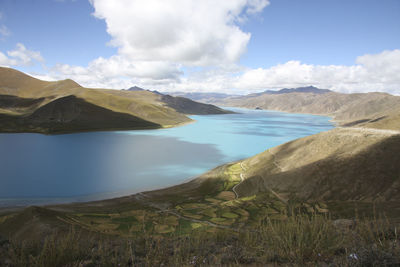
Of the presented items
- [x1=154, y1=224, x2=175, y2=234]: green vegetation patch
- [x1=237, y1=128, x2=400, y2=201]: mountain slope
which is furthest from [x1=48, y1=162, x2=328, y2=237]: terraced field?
[x1=237, y1=128, x2=400, y2=201]: mountain slope

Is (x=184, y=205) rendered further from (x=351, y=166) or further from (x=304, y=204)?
(x=351, y=166)

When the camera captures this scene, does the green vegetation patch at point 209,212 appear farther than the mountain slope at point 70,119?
No

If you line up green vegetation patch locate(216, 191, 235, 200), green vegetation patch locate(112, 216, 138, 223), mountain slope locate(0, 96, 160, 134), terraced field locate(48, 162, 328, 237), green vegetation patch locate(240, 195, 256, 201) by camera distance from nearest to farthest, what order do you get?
terraced field locate(48, 162, 328, 237) → green vegetation patch locate(112, 216, 138, 223) → green vegetation patch locate(240, 195, 256, 201) → green vegetation patch locate(216, 191, 235, 200) → mountain slope locate(0, 96, 160, 134)

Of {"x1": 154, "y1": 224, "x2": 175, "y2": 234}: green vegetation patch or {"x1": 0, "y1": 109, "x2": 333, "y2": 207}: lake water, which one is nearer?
{"x1": 154, "y1": 224, "x2": 175, "y2": 234}: green vegetation patch

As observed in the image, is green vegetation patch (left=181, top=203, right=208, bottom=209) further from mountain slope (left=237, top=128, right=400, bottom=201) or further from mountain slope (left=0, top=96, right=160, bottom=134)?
mountain slope (left=0, top=96, right=160, bottom=134)

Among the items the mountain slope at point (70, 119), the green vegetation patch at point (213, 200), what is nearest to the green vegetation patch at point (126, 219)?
the green vegetation patch at point (213, 200)

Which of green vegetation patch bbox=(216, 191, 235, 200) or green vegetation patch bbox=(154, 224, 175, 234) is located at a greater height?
green vegetation patch bbox=(154, 224, 175, 234)

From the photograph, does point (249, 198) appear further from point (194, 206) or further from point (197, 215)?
point (197, 215)

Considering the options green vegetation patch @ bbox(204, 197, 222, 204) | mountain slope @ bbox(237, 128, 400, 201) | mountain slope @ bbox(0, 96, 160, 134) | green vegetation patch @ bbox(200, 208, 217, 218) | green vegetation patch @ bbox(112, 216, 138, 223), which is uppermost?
mountain slope @ bbox(0, 96, 160, 134)

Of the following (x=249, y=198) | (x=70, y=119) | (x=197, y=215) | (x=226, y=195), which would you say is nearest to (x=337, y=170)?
(x=249, y=198)

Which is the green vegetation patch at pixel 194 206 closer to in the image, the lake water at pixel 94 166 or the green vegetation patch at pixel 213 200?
the green vegetation patch at pixel 213 200

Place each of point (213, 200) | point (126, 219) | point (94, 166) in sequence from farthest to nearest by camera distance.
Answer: point (94, 166) → point (213, 200) → point (126, 219)

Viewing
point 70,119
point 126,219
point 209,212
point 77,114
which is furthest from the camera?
point 77,114
